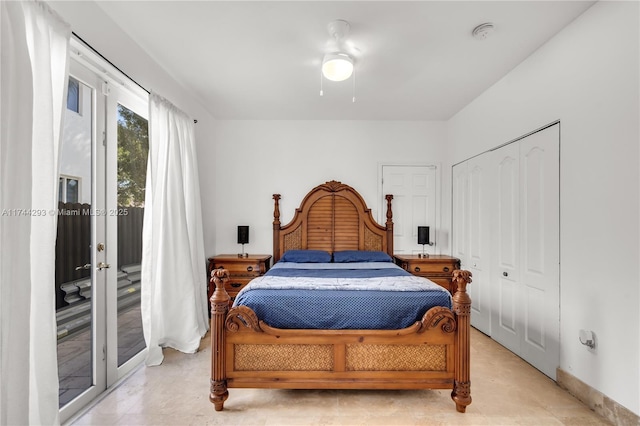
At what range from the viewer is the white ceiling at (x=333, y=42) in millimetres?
1910

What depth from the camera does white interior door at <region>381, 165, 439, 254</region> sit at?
402 cm

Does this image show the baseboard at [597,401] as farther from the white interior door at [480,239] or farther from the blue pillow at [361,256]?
the blue pillow at [361,256]

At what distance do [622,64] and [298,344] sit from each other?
262cm

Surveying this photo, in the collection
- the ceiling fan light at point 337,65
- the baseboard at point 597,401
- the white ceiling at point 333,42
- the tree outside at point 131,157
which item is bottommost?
the baseboard at point 597,401

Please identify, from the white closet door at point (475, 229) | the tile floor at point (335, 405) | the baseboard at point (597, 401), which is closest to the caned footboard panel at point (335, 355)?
the tile floor at point (335, 405)

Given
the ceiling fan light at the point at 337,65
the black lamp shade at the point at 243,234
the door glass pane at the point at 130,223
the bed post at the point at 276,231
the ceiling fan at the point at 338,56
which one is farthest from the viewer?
the bed post at the point at 276,231

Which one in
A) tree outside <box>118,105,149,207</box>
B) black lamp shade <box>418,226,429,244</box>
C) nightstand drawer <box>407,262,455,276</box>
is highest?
tree outside <box>118,105,149,207</box>

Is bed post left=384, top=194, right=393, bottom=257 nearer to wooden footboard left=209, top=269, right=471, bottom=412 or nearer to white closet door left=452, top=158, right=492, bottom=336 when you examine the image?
white closet door left=452, top=158, right=492, bottom=336

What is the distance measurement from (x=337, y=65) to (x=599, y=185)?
195 cm

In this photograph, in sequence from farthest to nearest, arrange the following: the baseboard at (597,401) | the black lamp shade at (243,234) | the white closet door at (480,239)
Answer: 1. the black lamp shade at (243,234)
2. the white closet door at (480,239)
3. the baseboard at (597,401)

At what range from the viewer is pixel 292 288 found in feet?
6.99

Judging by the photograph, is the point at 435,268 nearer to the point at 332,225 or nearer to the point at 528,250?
the point at 528,250

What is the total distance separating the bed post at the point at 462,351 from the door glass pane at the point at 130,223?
252 centimetres

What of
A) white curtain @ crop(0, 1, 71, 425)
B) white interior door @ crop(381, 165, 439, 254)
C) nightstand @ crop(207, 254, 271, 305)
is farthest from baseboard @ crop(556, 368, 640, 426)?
white curtain @ crop(0, 1, 71, 425)
